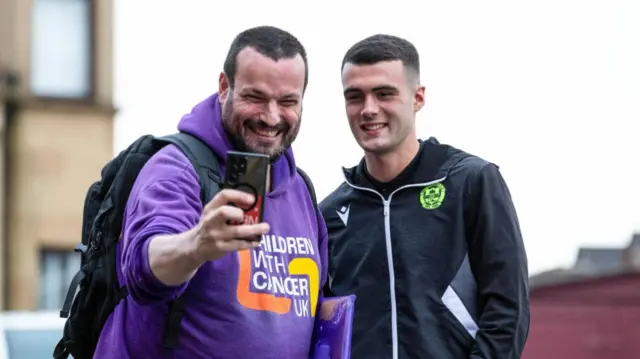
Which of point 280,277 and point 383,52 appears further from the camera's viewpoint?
point 383,52

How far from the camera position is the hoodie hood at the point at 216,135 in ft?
16.1

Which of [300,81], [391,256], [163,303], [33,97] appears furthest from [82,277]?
[33,97]

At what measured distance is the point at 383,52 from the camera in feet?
19.1

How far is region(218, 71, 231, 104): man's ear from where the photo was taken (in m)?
4.95

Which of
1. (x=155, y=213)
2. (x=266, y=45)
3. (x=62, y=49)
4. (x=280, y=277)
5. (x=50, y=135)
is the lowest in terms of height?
(x=50, y=135)

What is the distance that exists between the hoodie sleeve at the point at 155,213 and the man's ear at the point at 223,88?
0.82 feet

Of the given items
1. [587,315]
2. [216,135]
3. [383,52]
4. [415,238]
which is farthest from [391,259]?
[587,315]

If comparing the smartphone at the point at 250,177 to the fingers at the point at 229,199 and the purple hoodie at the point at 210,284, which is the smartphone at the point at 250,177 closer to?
the fingers at the point at 229,199

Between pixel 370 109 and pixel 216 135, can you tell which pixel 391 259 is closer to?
pixel 370 109

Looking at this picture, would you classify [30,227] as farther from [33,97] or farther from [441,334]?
[441,334]

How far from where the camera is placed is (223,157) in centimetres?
489

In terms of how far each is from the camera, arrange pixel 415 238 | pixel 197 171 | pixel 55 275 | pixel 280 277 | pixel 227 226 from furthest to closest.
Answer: pixel 55 275 → pixel 415 238 → pixel 280 277 → pixel 197 171 → pixel 227 226

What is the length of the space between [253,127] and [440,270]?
107 cm

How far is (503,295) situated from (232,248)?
5.37 ft
